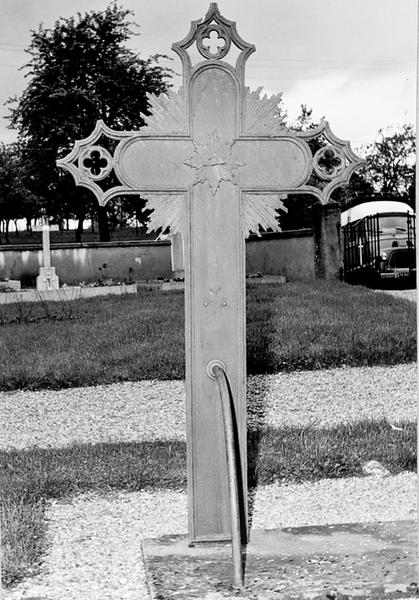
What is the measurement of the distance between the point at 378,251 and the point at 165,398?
33.1 ft

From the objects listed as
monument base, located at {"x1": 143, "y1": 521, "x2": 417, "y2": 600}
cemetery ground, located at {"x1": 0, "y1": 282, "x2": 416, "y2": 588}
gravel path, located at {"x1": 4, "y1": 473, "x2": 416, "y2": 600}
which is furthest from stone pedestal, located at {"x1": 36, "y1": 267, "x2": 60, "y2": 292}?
monument base, located at {"x1": 143, "y1": 521, "x2": 417, "y2": 600}

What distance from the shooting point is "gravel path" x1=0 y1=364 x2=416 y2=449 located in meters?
6.42

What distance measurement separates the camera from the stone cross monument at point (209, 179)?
352 centimetres

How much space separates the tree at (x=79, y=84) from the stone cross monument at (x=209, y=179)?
24053 mm

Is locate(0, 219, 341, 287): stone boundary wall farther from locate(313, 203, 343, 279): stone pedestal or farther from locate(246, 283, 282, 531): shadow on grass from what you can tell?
locate(246, 283, 282, 531): shadow on grass

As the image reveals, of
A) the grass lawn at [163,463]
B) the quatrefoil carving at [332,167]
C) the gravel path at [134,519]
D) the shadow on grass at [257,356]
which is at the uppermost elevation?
the quatrefoil carving at [332,167]

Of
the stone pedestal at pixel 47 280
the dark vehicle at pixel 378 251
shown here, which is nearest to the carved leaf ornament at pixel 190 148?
the dark vehicle at pixel 378 251

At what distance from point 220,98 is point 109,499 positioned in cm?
225

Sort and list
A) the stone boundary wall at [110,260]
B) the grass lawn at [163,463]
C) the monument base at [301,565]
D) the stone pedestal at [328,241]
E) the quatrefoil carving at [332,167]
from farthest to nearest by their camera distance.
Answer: the stone boundary wall at [110,260], the stone pedestal at [328,241], the grass lawn at [163,463], the quatrefoil carving at [332,167], the monument base at [301,565]

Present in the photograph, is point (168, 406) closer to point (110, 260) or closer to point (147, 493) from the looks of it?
point (147, 493)

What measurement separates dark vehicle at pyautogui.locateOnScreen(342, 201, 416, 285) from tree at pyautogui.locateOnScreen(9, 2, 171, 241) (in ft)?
34.8

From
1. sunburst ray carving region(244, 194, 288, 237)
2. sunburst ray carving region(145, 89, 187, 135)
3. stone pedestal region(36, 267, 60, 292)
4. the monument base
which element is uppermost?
sunburst ray carving region(145, 89, 187, 135)

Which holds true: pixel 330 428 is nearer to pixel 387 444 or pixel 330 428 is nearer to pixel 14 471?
pixel 387 444

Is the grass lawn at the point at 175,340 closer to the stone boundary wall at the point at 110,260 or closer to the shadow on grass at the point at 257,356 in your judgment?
the shadow on grass at the point at 257,356
